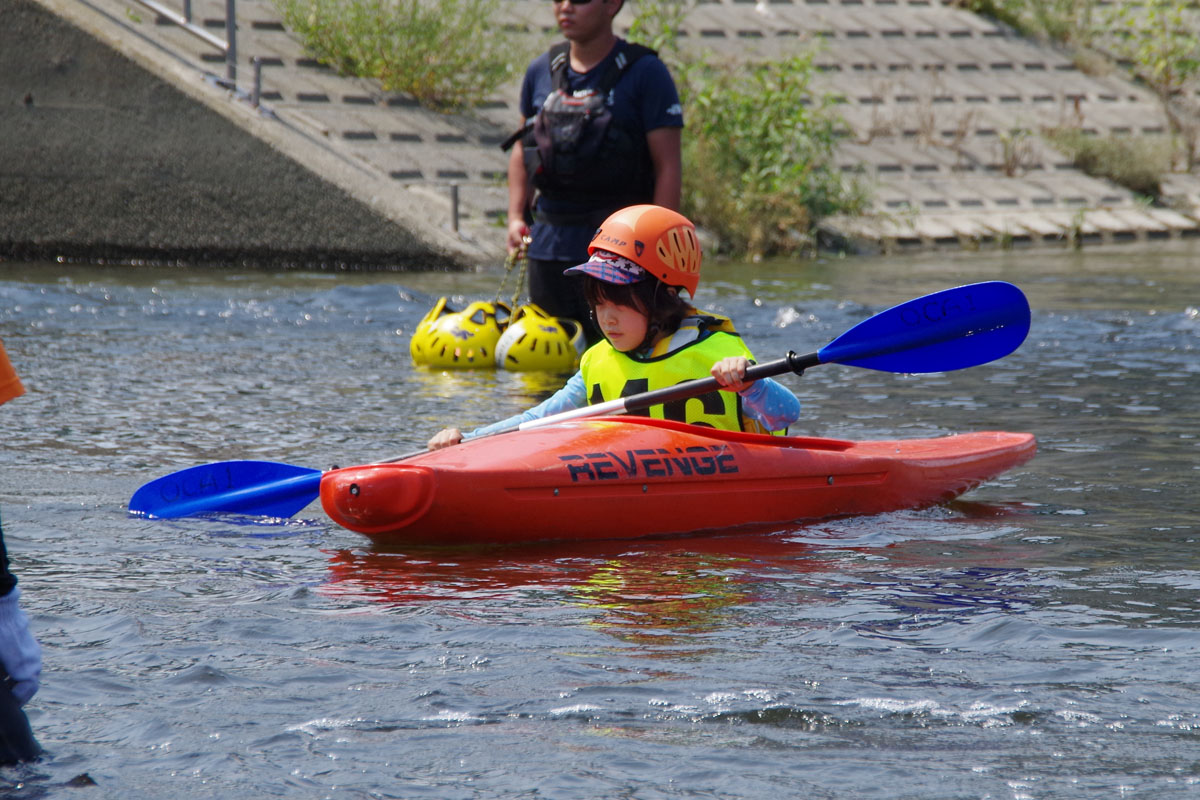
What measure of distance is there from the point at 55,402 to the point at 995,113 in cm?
1368

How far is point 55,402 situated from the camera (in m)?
6.34

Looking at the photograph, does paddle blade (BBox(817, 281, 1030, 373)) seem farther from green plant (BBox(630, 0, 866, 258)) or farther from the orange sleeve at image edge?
green plant (BBox(630, 0, 866, 258))

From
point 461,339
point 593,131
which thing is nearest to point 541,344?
point 461,339

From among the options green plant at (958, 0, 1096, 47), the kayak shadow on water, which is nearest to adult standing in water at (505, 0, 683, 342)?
the kayak shadow on water

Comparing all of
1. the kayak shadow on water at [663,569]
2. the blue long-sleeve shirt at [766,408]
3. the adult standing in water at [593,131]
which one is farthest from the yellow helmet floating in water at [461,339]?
the kayak shadow on water at [663,569]

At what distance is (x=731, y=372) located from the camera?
4262 millimetres

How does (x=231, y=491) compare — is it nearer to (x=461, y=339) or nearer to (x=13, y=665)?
(x=13, y=665)

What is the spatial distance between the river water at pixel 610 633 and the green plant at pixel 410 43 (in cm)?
774

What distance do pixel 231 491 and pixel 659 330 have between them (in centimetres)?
138

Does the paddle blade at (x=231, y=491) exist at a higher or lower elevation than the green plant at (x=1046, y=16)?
lower

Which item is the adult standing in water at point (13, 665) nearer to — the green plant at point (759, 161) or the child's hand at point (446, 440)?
the child's hand at point (446, 440)

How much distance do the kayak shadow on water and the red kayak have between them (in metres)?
0.06

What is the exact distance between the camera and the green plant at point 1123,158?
665 inches

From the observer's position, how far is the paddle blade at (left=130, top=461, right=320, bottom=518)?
14.3ft
